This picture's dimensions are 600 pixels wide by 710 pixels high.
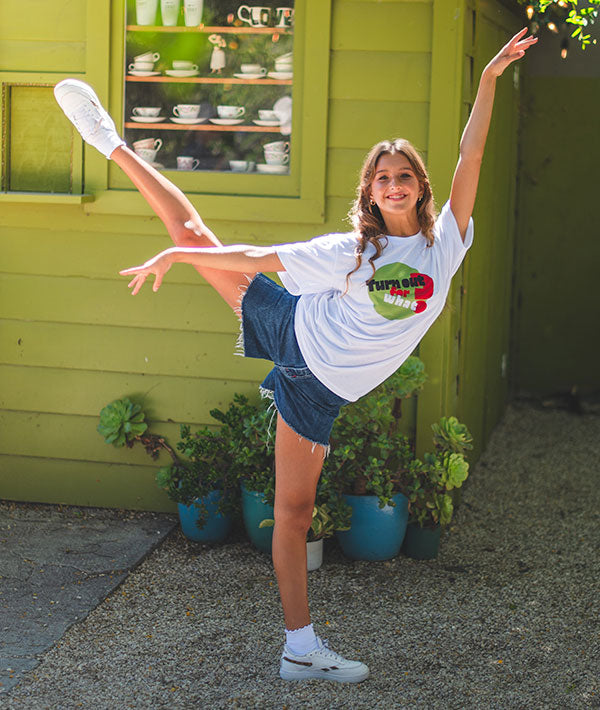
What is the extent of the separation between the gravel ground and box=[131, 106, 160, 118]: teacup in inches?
69.9

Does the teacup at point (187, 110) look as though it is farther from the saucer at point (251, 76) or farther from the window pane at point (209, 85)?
the saucer at point (251, 76)

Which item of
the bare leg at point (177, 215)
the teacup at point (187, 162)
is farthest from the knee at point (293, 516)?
the teacup at point (187, 162)

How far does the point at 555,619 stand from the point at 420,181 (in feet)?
5.41

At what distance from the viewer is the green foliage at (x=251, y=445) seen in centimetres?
367

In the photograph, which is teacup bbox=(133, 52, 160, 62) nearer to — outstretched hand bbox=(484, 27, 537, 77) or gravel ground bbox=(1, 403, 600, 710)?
outstretched hand bbox=(484, 27, 537, 77)

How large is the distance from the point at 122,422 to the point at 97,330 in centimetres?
42

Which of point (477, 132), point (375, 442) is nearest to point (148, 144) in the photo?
point (375, 442)

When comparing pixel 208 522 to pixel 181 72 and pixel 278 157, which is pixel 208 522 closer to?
pixel 278 157

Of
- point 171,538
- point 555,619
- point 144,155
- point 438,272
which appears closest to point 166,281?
point 144,155

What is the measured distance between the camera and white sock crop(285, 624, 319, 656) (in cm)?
282

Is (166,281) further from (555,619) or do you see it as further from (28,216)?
(555,619)

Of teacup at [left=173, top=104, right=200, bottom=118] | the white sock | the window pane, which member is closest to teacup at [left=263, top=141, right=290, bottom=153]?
the window pane

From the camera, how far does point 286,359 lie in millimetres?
2773

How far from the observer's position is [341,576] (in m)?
3.62
